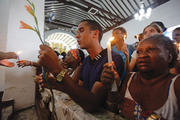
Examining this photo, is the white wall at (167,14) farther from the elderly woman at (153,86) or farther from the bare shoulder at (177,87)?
the bare shoulder at (177,87)

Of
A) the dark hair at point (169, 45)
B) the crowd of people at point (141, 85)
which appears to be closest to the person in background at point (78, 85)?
the crowd of people at point (141, 85)

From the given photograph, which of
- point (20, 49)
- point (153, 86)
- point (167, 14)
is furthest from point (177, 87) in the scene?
point (167, 14)

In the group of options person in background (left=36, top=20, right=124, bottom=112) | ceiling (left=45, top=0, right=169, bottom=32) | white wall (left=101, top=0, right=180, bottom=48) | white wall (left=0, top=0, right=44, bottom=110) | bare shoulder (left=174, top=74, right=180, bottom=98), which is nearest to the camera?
bare shoulder (left=174, top=74, right=180, bottom=98)

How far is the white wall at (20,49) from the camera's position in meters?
2.06

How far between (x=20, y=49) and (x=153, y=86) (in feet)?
9.10

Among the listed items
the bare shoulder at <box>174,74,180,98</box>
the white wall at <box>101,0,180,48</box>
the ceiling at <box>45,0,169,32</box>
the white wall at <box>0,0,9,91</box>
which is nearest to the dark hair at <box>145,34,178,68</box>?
the bare shoulder at <box>174,74,180,98</box>

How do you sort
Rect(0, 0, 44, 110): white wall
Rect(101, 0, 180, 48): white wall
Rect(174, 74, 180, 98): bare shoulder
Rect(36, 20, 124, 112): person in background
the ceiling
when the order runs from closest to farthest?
Rect(174, 74, 180, 98): bare shoulder < Rect(36, 20, 124, 112): person in background < Rect(0, 0, 44, 110): white wall < Rect(101, 0, 180, 48): white wall < the ceiling

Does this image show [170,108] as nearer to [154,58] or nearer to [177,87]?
[177,87]

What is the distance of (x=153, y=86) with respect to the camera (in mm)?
691

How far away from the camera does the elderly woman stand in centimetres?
58

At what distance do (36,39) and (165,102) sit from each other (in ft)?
9.51

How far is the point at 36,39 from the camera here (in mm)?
A: 2449

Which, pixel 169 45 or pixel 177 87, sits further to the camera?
pixel 169 45

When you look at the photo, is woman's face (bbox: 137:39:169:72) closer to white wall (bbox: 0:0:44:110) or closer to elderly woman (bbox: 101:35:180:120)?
elderly woman (bbox: 101:35:180:120)
